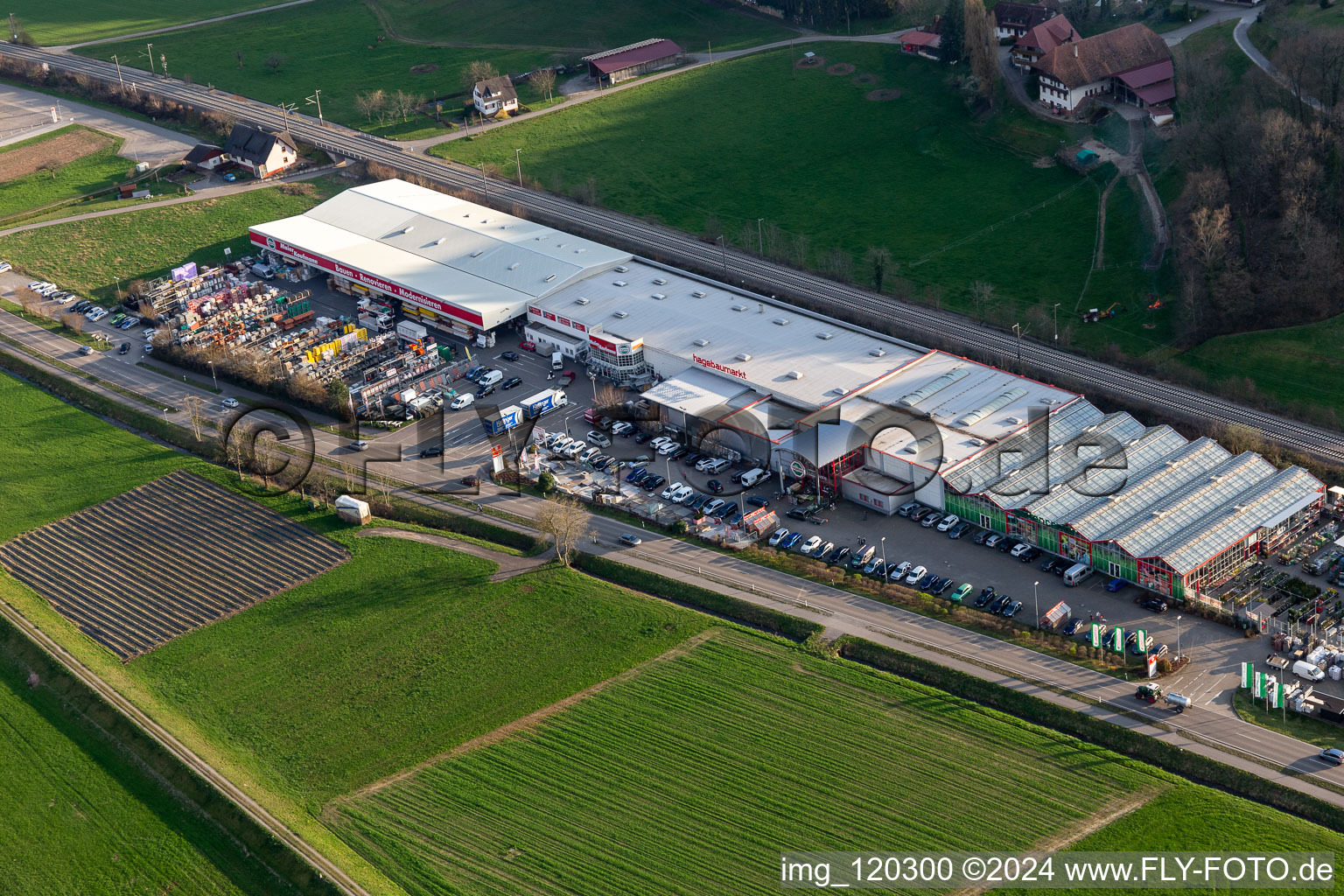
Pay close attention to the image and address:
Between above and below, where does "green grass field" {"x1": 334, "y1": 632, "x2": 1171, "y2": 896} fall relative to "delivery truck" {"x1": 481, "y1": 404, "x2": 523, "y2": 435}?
below

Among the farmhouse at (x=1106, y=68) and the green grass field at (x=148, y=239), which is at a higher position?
the farmhouse at (x=1106, y=68)

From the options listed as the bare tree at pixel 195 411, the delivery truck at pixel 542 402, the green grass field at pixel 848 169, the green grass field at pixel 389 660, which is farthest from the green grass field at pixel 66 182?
the green grass field at pixel 389 660

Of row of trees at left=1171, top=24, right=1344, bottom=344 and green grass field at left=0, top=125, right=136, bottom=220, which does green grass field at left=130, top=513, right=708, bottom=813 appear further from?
green grass field at left=0, top=125, right=136, bottom=220

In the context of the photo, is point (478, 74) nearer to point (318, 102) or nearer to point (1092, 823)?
point (318, 102)

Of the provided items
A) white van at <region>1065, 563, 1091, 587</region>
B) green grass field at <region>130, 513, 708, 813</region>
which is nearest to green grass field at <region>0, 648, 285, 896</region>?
green grass field at <region>130, 513, 708, 813</region>

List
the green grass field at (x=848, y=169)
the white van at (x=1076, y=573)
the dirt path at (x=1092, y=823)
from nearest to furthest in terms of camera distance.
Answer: the dirt path at (x=1092, y=823) → the white van at (x=1076, y=573) → the green grass field at (x=848, y=169)

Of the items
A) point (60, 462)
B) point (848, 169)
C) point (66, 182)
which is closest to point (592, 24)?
point (848, 169)

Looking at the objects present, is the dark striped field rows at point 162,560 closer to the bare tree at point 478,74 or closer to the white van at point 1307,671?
the white van at point 1307,671
